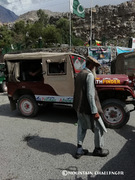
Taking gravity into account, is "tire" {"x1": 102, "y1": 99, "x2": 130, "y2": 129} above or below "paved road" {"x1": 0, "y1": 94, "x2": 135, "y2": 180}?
above

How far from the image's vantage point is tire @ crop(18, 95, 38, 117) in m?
5.26

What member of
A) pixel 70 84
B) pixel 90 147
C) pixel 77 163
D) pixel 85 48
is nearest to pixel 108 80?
pixel 70 84

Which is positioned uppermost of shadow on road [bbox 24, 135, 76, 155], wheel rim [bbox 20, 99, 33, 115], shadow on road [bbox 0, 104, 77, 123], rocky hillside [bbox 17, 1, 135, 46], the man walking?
rocky hillside [bbox 17, 1, 135, 46]

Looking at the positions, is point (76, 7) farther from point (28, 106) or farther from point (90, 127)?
point (90, 127)

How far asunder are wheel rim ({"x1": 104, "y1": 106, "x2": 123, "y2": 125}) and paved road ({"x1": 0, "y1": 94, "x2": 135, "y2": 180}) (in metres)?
0.26

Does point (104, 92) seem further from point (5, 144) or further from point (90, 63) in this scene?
point (5, 144)

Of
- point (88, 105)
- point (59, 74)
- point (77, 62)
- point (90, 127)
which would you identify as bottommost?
point (90, 127)

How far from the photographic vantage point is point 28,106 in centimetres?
534

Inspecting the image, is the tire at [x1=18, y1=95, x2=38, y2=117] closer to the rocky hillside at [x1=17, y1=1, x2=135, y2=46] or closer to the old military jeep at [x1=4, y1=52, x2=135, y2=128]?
the old military jeep at [x1=4, y1=52, x2=135, y2=128]

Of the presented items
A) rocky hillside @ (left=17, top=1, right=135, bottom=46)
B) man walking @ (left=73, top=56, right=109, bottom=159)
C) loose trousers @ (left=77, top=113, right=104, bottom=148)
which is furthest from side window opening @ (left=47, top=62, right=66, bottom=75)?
rocky hillside @ (left=17, top=1, right=135, bottom=46)

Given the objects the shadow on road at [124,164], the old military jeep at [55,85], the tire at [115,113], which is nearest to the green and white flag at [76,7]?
the old military jeep at [55,85]

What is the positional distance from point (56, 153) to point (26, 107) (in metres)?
2.56

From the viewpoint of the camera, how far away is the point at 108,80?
4.21 m

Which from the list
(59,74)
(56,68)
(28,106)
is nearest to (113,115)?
(59,74)
